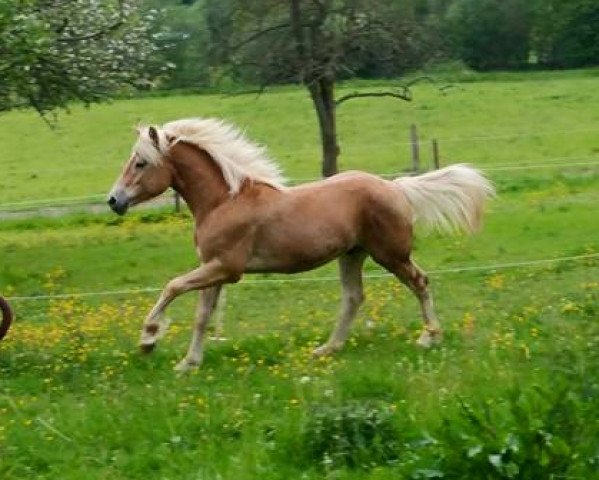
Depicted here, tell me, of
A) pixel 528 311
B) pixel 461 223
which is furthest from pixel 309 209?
pixel 528 311

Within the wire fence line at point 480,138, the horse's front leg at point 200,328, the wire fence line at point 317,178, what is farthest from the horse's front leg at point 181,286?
the wire fence line at point 480,138

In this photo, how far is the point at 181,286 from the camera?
11391mm

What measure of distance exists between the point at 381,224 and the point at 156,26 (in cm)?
1676

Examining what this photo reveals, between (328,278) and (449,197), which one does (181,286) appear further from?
(328,278)

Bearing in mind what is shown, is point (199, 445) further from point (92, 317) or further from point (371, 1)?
point (371, 1)

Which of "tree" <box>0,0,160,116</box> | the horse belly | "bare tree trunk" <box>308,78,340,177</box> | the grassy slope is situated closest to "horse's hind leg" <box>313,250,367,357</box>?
the horse belly

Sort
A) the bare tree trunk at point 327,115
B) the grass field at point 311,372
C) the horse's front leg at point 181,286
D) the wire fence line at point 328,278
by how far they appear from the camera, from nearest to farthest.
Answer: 1. the grass field at point 311,372
2. the horse's front leg at point 181,286
3. the wire fence line at point 328,278
4. the bare tree trunk at point 327,115

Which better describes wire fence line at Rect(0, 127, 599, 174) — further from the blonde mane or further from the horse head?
the horse head

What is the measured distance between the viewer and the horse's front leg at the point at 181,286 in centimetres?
1134

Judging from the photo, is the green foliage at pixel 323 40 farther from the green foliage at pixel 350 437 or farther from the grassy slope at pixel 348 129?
the green foliage at pixel 350 437

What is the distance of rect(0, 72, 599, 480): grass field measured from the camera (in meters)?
7.79

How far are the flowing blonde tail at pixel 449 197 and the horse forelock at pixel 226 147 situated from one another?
1266mm

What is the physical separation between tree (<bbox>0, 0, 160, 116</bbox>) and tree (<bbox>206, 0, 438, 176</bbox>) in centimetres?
325

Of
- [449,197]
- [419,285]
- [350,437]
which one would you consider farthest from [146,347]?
[350,437]
